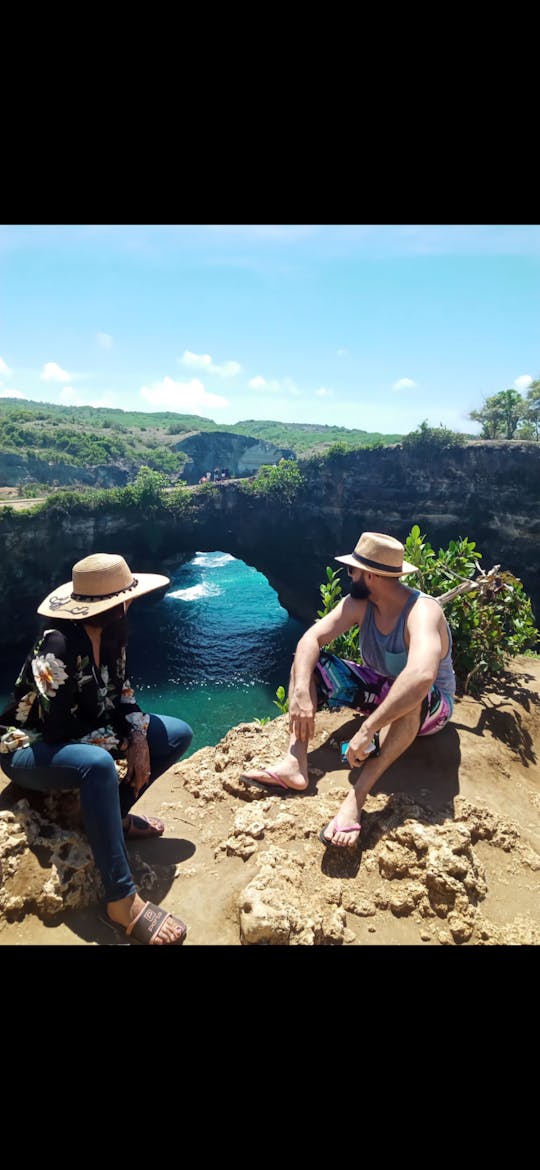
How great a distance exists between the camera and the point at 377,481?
106ft

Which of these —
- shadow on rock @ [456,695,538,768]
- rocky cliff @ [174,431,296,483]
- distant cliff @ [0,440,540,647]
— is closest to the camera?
shadow on rock @ [456,695,538,768]

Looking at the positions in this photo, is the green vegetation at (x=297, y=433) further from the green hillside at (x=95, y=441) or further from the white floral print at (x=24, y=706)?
the white floral print at (x=24, y=706)

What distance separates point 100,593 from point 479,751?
277 centimetres

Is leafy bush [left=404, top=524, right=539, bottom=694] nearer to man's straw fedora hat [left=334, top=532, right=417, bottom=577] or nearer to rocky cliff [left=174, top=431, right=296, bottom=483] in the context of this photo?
man's straw fedora hat [left=334, top=532, right=417, bottom=577]

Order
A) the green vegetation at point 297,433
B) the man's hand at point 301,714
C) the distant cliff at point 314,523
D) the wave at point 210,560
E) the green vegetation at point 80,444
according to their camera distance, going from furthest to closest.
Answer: the green vegetation at point 297,433 → the green vegetation at point 80,444 → the wave at point 210,560 → the distant cliff at point 314,523 → the man's hand at point 301,714

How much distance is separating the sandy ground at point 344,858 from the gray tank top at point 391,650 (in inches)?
21.7

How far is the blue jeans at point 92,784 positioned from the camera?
2146 millimetres

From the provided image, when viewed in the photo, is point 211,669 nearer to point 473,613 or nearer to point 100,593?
point 473,613

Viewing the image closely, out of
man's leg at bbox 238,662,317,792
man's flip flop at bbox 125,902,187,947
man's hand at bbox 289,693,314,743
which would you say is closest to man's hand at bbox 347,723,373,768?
man's hand at bbox 289,693,314,743

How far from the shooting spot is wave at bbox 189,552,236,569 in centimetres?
5128

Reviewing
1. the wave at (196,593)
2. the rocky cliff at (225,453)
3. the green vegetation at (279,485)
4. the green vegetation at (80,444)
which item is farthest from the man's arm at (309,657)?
the rocky cliff at (225,453)

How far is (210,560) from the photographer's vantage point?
53281mm

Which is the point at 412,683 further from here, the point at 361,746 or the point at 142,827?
the point at 142,827
